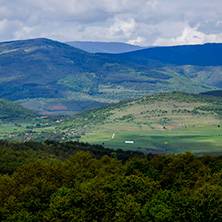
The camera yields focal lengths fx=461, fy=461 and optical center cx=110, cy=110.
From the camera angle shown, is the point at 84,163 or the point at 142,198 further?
the point at 84,163

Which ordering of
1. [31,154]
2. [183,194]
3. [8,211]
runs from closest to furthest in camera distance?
[8,211]
[183,194]
[31,154]

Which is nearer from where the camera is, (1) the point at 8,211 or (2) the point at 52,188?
(1) the point at 8,211

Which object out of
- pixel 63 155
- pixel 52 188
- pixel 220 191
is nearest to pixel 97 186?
pixel 52 188

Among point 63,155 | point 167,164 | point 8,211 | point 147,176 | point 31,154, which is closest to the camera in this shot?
point 8,211

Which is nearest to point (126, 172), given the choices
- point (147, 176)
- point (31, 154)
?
point (147, 176)

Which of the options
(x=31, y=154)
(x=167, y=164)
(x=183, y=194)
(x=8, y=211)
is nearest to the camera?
(x=8, y=211)

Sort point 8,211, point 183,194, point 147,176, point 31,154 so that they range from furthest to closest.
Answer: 1. point 31,154
2. point 147,176
3. point 183,194
4. point 8,211

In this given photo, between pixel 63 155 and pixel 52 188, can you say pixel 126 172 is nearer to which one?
pixel 52 188

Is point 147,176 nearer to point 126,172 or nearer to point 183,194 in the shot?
point 126,172

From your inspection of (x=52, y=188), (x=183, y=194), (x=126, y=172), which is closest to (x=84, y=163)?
(x=126, y=172)
